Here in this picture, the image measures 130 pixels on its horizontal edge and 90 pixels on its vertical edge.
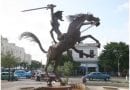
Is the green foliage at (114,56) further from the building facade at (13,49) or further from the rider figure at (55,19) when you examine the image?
the rider figure at (55,19)

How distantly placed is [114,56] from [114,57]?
0.48 metres

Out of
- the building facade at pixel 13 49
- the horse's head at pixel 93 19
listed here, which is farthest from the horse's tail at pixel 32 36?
the building facade at pixel 13 49

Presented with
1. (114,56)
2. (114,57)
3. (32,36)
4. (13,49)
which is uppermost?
(13,49)

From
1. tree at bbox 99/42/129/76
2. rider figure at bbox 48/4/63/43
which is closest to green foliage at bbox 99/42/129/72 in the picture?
tree at bbox 99/42/129/76

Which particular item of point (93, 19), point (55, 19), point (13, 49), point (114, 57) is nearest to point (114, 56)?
point (114, 57)

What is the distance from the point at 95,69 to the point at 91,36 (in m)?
59.2

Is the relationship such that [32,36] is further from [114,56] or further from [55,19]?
[114,56]

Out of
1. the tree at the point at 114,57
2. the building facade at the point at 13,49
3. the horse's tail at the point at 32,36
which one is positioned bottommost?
the horse's tail at the point at 32,36

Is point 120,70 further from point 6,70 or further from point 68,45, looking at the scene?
point 68,45

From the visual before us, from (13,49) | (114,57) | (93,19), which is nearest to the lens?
(93,19)

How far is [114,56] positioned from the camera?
72312 millimetres

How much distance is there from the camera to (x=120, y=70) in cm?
7319

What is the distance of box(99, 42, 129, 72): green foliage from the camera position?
234 ft

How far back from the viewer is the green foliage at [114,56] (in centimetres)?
7131
